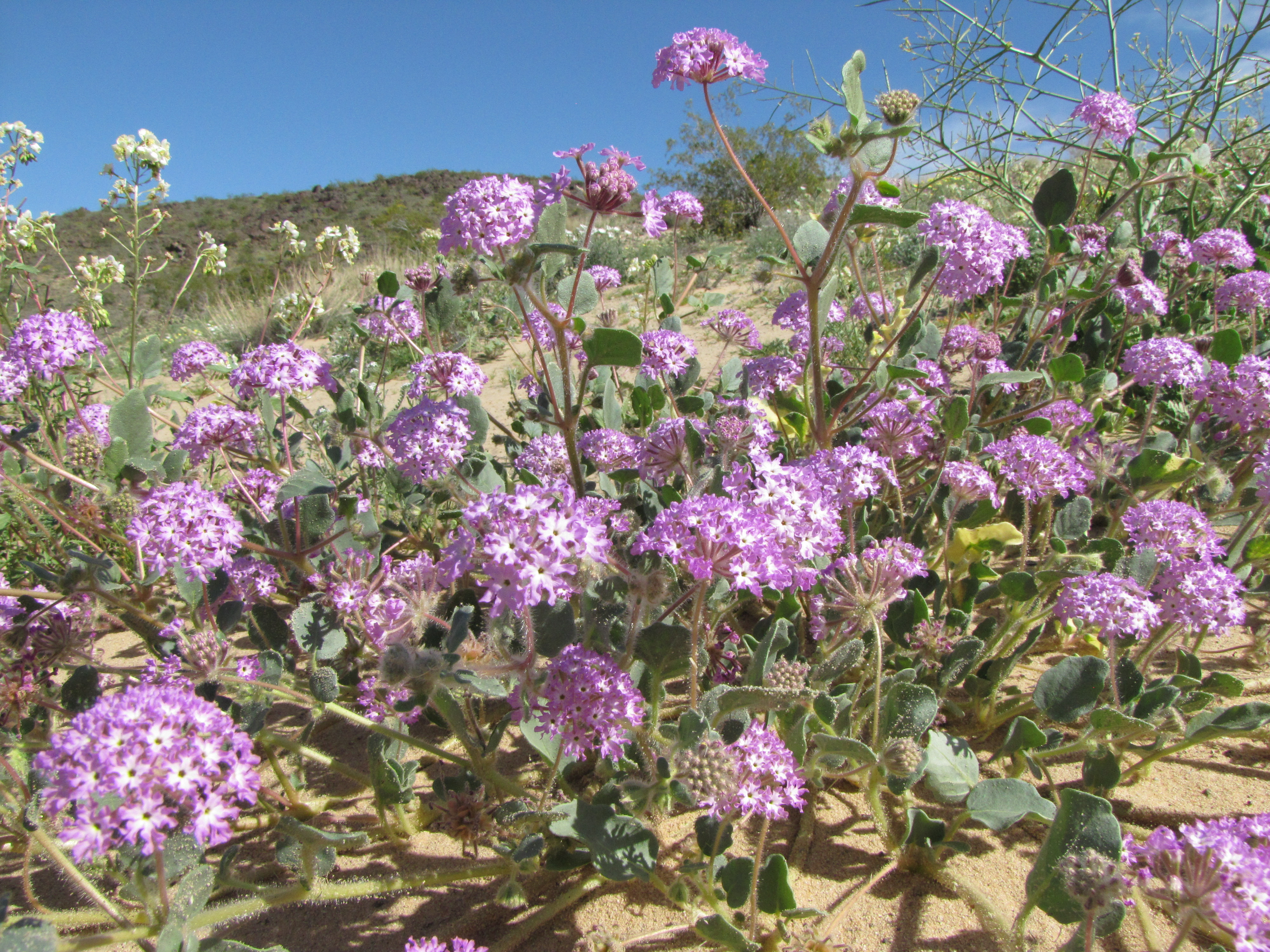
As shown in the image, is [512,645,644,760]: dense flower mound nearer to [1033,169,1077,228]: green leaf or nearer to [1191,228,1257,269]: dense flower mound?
[1033,169,1077,228]: green leaf

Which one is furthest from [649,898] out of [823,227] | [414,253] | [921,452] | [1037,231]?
[414,253]

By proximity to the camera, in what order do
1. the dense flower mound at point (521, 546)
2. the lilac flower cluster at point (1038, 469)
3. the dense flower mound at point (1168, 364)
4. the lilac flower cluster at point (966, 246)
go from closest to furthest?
the dense flower mound at point (521, 546), the lilac flower cluster at point (1038, 469), the lilac flower cluster at point (966, 246), the dense flower mound at point (1168, 364)

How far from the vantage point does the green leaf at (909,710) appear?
174 cm

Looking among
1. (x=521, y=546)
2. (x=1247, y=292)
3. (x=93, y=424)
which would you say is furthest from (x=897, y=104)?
(x=93, y=424)

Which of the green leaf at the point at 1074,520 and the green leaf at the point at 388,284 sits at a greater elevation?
the green leaf at the point at 388,284

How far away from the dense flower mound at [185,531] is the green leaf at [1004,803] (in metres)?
1.94

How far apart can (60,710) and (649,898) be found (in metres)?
1.58

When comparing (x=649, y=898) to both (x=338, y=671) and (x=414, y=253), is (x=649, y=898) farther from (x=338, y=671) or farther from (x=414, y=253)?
(x=414, y=253)

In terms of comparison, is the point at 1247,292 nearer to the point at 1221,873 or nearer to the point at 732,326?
the point at 732,326

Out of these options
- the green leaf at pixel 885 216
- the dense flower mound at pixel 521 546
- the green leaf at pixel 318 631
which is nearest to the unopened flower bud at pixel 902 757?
the dense flower mound at pixel 521 546

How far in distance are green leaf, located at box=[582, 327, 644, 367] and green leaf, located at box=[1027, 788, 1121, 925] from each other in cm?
138

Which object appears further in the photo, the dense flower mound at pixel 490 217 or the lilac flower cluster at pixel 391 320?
the lilac flower cluster at pixel 391 320

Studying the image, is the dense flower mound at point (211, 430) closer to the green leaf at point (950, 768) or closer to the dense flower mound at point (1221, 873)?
the green leaf at point (950, 768)

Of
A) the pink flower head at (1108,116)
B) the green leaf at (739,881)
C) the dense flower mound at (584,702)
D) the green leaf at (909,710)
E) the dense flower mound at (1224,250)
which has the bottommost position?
the green leaf at (739,881)
